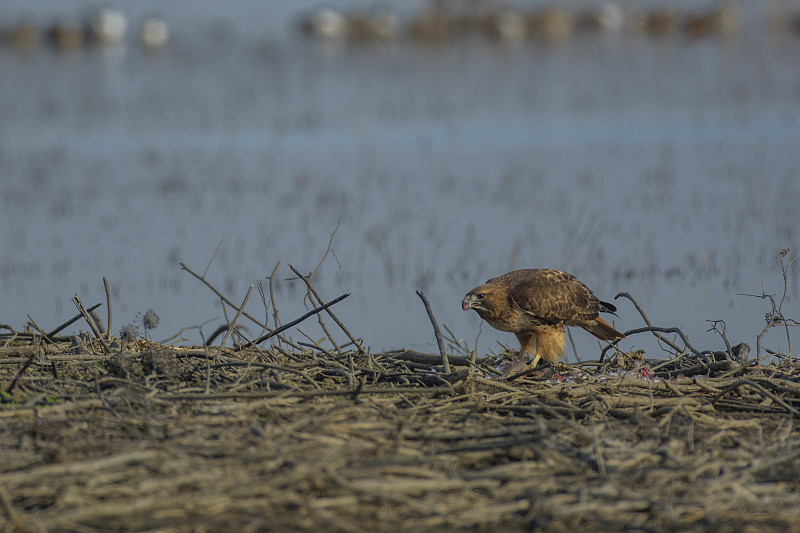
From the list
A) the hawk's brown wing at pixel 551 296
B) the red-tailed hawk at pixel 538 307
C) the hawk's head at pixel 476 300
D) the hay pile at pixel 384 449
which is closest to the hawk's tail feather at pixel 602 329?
the red-tailed hawk at pixel 538 307

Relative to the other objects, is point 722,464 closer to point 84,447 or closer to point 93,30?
point 84,447

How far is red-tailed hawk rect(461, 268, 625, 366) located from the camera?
506cm

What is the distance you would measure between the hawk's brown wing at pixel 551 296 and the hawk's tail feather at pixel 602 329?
0.43 feet

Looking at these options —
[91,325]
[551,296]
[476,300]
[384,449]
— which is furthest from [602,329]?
[91,325]

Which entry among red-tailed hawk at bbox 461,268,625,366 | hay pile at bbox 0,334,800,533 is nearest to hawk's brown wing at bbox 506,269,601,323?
red-tailed hawk at bbox 461,268,625,366

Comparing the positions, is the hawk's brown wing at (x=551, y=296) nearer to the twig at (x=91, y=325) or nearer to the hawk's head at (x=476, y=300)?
the hawk's head at (x=476, y=300)

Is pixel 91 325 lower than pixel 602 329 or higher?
higher

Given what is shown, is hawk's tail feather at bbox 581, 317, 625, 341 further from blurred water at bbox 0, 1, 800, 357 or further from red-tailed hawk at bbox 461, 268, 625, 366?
blurred water at bbox 0, 1, 800, 357

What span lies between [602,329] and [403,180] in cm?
742

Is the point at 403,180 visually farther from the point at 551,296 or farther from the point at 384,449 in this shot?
the point at 384,449

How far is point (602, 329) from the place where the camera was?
5.42 metres

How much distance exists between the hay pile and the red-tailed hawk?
841 millimetres

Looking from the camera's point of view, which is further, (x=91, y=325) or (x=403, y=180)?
(x=403, y=180)

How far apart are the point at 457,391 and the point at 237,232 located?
6557 mm
